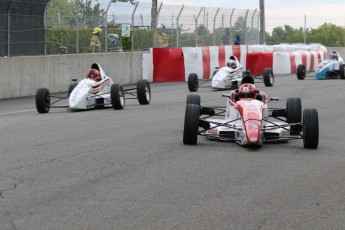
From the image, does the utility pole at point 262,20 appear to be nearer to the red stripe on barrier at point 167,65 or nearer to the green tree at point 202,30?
the green tree at point 202,30

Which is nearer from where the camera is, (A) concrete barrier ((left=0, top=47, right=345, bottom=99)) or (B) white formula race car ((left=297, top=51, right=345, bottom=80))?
(A) concrete barrier ((left=0, top=47, right=345, bottom=99))

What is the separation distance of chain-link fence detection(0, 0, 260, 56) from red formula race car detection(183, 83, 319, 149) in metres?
13.1

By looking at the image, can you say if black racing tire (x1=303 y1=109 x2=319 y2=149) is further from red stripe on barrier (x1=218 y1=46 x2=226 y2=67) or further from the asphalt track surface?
red stripe on barrier (x1=218 y1=46 x2=226 y2=67)

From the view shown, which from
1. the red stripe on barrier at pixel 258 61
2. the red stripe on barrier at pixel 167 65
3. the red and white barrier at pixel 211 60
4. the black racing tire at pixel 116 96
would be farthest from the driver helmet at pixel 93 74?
the red stripe on barrier at pixel 258 61

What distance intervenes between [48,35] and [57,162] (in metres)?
19.2

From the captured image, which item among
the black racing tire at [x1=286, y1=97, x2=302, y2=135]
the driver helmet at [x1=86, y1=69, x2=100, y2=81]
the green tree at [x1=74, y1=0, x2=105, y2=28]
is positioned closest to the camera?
the black racing tire at [x1=286, y1=97, x2=302, y2=135]

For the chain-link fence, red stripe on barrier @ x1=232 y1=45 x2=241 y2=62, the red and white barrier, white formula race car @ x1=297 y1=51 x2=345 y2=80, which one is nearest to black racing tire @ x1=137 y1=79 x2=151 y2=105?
the chain-link fence

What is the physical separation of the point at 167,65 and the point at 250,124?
69.0ft

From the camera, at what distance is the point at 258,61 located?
35.9 metres

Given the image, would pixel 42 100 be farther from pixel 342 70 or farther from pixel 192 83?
pixel 342 70

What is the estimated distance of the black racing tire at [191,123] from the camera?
10.9m

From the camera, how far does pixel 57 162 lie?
9750 mm

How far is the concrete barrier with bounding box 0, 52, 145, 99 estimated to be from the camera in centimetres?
2284

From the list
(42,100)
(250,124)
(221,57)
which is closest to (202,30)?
(221,57)
